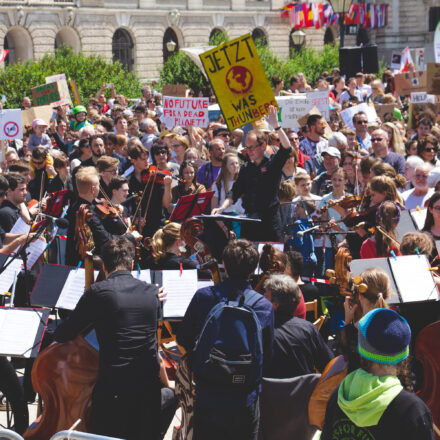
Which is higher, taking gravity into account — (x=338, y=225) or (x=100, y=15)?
(x=100, y=15)

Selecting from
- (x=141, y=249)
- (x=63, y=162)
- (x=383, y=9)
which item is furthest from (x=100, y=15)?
(x=141, y=249)

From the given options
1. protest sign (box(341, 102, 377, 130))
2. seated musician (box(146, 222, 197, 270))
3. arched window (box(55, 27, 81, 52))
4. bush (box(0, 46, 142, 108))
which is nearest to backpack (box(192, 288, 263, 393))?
seated musician (box(146, 222, 197, 270))

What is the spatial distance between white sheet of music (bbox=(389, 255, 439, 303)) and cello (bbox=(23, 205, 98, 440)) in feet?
6.66

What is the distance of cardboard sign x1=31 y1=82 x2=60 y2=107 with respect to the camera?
15.7 metres

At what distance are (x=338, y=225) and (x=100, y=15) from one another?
30.9 meters

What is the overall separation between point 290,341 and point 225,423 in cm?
73

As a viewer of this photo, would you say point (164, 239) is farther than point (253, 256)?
Yes

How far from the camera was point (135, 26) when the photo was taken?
122ft

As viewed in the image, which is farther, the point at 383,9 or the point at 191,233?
the point at 383,9

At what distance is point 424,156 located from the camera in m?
9.12

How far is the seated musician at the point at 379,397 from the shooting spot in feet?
9.61

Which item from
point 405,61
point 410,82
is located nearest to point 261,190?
point 410,82

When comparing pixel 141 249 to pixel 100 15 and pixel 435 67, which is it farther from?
pixel 100 15

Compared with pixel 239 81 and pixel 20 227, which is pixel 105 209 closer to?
pixel 20 227
